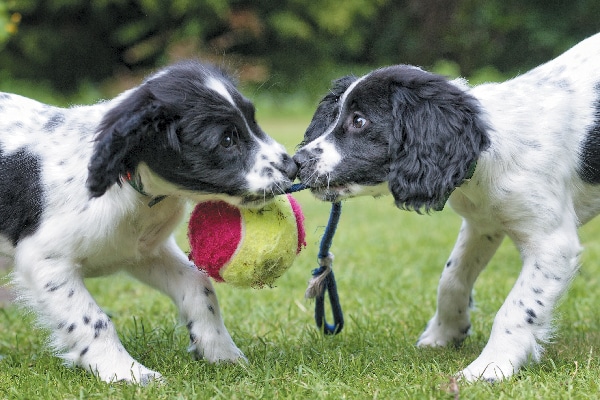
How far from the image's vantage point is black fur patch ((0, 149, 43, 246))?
363 centimetres

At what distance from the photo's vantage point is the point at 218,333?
12.8 ft

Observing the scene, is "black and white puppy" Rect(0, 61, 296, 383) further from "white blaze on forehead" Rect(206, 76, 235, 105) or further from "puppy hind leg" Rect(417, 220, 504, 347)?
"puppy hind leg" Rect(417, 220, 504, 347)

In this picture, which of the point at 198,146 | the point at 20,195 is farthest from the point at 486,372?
the point at 20,195

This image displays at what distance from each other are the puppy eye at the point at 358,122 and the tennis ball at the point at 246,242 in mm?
428

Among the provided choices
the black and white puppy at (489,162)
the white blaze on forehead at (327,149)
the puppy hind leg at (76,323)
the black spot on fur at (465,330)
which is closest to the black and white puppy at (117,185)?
the puppy hind leg at (76,323)

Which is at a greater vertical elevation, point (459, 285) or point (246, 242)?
point (246, 242)

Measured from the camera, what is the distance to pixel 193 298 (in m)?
3.91

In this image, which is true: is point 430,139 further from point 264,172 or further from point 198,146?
point 198,146

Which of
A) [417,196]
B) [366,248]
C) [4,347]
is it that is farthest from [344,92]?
[366,248]

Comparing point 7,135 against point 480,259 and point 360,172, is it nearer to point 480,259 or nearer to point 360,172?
point 360,172

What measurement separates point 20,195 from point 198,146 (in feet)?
2.77

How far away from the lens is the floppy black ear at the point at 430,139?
3482 millimetres

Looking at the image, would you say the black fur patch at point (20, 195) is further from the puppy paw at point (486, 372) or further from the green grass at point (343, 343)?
the puppy paw at point (486, 372)

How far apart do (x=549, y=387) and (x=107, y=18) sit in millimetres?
17191
